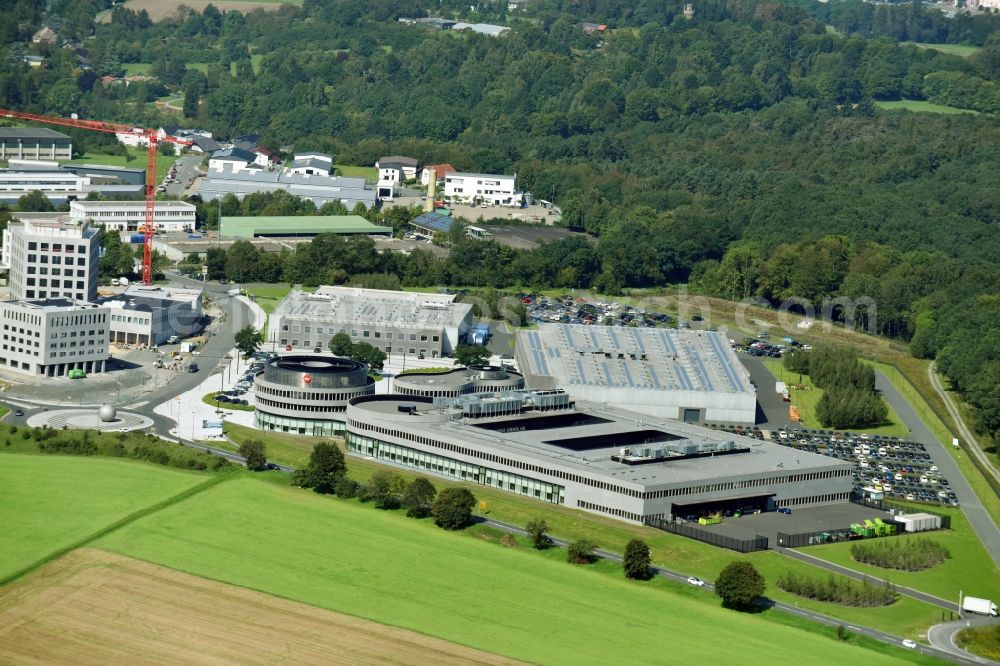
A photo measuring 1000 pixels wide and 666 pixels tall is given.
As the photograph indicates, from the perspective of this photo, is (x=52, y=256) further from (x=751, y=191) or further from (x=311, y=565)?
(x=751, y=191)

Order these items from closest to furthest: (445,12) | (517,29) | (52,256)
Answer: (52,256), (517,29), (445,12)

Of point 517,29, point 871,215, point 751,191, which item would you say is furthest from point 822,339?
point 517,29

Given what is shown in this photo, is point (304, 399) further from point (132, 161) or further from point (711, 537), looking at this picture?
point (132, 161)

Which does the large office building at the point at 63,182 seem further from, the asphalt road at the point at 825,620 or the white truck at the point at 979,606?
the white truck at the point at 979,606

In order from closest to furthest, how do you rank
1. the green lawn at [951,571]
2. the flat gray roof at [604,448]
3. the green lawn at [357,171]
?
the green lawn at [951,571] < the flat gray roof at [604,448] < the green lawn at [357,171]

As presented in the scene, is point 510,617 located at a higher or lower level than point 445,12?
lower

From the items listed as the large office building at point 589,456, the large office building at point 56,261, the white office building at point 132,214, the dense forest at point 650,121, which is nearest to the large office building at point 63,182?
the white office building at point 132,214
